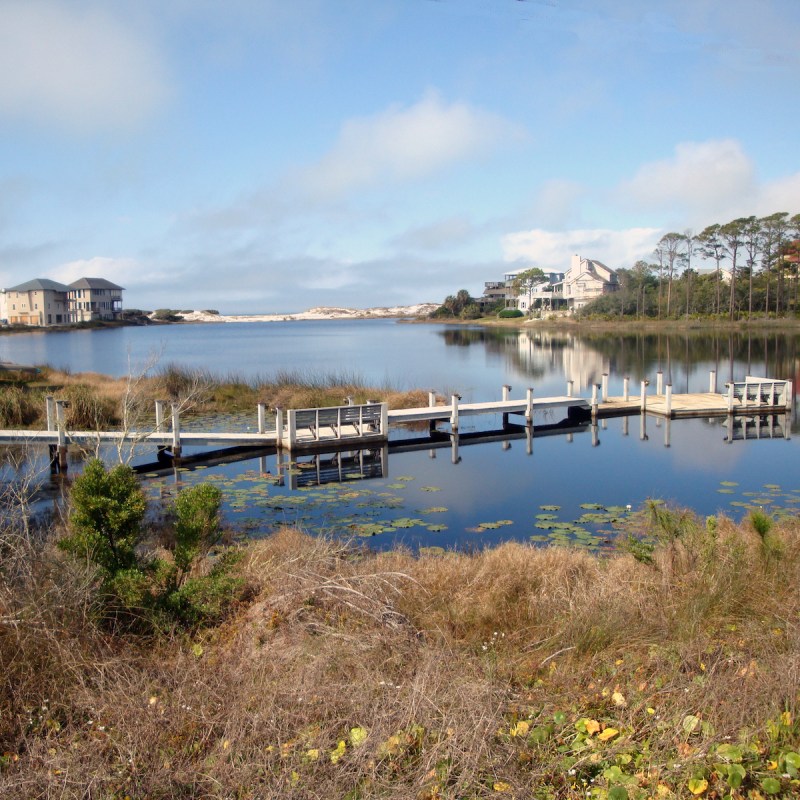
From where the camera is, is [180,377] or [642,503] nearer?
[642,503]

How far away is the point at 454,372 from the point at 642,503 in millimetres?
27207

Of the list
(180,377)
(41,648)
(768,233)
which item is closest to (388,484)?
(41,648)

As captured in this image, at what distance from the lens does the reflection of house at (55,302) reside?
10319cm

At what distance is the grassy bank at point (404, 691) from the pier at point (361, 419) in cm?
810

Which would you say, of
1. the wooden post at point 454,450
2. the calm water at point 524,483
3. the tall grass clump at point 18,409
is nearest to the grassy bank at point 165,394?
the tall grass clump at point 18,409

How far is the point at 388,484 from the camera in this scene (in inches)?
583

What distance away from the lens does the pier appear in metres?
16.8

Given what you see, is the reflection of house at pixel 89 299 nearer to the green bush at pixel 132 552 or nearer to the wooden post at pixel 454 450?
the wooden post at pixel 454 450

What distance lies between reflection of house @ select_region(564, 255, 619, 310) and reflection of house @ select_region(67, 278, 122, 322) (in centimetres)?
7209

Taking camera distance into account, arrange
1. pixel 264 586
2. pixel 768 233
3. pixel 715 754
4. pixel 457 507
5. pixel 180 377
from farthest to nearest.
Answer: pixel 768 233
pixel 180 377
pixel 457 507
pixel 264 586
pixel 715 754

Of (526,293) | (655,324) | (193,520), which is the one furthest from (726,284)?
(193,520)

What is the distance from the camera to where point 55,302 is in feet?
344

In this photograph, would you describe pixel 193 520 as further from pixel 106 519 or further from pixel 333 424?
pixel 333 424

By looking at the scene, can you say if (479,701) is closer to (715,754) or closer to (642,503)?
(715,754)
